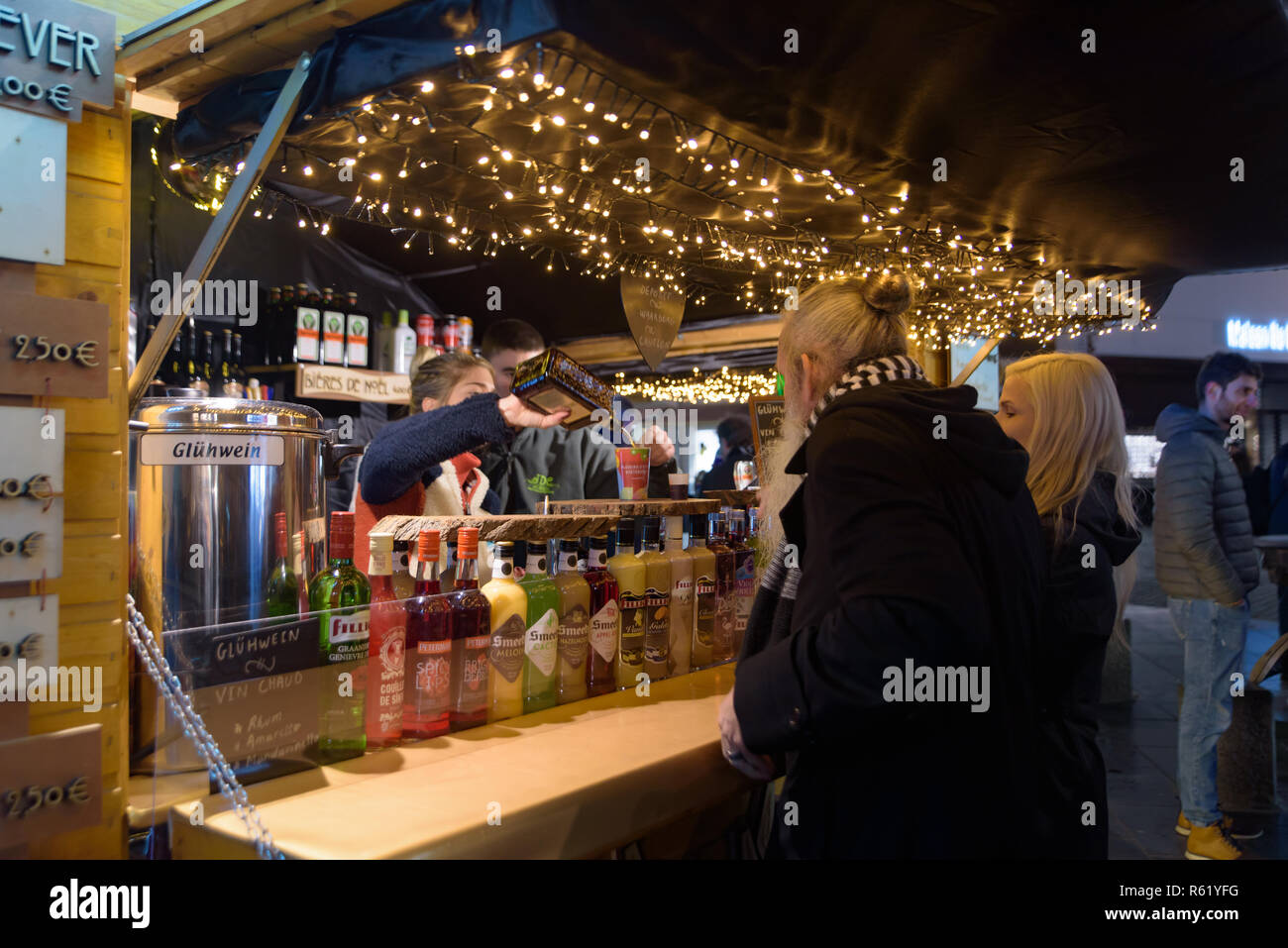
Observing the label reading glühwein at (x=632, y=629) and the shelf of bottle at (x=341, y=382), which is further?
the shelf of bottle at (x=341, y=382)

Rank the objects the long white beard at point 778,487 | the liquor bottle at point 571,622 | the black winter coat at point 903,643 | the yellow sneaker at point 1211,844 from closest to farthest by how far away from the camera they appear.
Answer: the black winter coat at point 903,643
the liquor bottle at point 571,622
the long white beard at point 778,487
the yellow sneaker at point 1211,844

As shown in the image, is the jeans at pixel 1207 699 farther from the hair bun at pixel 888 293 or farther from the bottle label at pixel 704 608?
the hair bun at pixel 888 293

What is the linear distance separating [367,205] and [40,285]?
171 centimetres

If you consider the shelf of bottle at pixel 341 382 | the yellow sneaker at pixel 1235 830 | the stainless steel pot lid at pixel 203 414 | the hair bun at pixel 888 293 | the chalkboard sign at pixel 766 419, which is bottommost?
the yellow sneaker at pixel 1235 830

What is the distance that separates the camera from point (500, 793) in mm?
1179

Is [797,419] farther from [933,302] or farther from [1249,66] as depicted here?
[933,302]

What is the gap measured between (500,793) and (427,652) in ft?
0.98

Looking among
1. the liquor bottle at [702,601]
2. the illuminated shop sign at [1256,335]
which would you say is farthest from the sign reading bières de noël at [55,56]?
the illuminated shop sign at [1256,335]

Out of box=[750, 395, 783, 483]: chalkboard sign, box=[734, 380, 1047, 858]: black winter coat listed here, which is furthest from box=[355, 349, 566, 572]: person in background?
box=[750, 395, 783, 483]: chalkboard sign

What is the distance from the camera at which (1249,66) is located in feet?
7.07

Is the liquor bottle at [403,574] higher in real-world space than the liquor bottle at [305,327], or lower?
lower

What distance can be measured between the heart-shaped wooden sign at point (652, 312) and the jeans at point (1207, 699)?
241 cm

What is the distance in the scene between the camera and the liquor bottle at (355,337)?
4.27m

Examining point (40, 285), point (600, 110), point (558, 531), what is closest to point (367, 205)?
point (600, 110)
